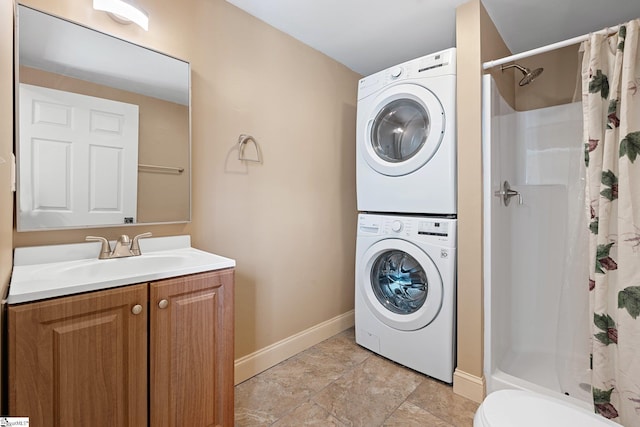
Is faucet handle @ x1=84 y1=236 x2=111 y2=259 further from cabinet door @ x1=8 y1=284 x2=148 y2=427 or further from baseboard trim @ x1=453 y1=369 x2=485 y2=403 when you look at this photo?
baseboard trim @ x1=453 y1=369 x2=485 y2=403

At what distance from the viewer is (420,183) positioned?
1.84 metres

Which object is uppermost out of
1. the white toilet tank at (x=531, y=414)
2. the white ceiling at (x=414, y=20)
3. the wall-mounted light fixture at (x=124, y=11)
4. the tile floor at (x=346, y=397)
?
the white ceiling at (x=414, y=20)

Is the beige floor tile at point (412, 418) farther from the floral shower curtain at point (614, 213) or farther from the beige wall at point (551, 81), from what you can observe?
the beige wall at point (551, 81)

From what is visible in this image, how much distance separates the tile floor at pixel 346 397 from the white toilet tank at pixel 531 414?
63 centimetres

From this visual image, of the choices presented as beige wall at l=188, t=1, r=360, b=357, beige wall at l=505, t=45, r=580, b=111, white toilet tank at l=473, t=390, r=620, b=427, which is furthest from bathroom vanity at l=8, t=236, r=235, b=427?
beige wall at l=505, t=45, r=580, b=111

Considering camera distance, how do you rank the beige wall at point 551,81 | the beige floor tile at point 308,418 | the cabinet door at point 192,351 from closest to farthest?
the cabinet door at point 192,351 < the beige floor tile at point 308,418 < the beige wall at point 551,81

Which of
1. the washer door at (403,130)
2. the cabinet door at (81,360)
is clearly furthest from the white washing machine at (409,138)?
the cabinet door at (81,360)

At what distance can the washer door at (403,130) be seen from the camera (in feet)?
5.82

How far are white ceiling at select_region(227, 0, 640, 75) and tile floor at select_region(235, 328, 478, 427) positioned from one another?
7.41 feet

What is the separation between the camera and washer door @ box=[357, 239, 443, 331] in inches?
70.7

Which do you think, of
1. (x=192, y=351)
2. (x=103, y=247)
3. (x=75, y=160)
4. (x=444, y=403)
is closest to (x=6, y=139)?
(x=75, y=160)

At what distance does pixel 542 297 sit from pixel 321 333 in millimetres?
1607

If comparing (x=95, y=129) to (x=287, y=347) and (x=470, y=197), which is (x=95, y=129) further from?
(x=470, y=197)

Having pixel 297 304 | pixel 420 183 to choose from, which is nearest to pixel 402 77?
pixel 420 183
